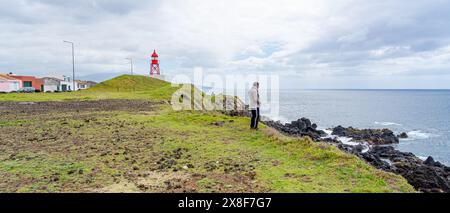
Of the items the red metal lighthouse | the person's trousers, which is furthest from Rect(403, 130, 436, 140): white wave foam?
the red metal lighthouse

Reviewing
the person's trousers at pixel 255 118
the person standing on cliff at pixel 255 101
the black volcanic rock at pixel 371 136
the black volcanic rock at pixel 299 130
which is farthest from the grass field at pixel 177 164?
the black volcanic rock at pixel 371 136

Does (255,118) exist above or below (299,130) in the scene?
above

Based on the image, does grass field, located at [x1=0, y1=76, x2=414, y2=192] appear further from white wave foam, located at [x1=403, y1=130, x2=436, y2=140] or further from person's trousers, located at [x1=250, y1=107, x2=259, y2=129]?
white wave foam, located at [x1=403, y1=130, x2=436, y2=140]

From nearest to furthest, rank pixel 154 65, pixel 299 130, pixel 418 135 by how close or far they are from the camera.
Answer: pixel 299 130 < pixel 418 135 < pixel 154 65

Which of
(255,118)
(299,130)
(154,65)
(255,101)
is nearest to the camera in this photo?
(255,101)

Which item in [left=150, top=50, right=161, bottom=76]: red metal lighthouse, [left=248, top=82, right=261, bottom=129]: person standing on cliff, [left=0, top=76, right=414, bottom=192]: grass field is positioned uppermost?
[left=150, top=50, right=161, bottom=76]: red metal lighthouse

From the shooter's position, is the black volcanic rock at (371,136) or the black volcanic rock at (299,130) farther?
the black volcanic rock at (371,136)

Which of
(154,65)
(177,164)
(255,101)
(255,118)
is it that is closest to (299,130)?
(255,118)

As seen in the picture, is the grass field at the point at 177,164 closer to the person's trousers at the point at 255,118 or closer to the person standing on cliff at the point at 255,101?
the person's trousers at the point at 255,118

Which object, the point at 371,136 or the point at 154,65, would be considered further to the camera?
the point at 154,65

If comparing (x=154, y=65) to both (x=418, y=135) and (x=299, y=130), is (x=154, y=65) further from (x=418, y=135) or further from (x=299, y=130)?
(x=418, y=135)

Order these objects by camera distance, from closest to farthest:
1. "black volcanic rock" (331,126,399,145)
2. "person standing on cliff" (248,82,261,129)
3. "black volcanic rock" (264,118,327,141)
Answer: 1. "person standing on cliff" (248,82,261,129)
2. "black volcanic rock" (264,118,327,141)
3. "black volcanic rock" (331,126,399,145)
